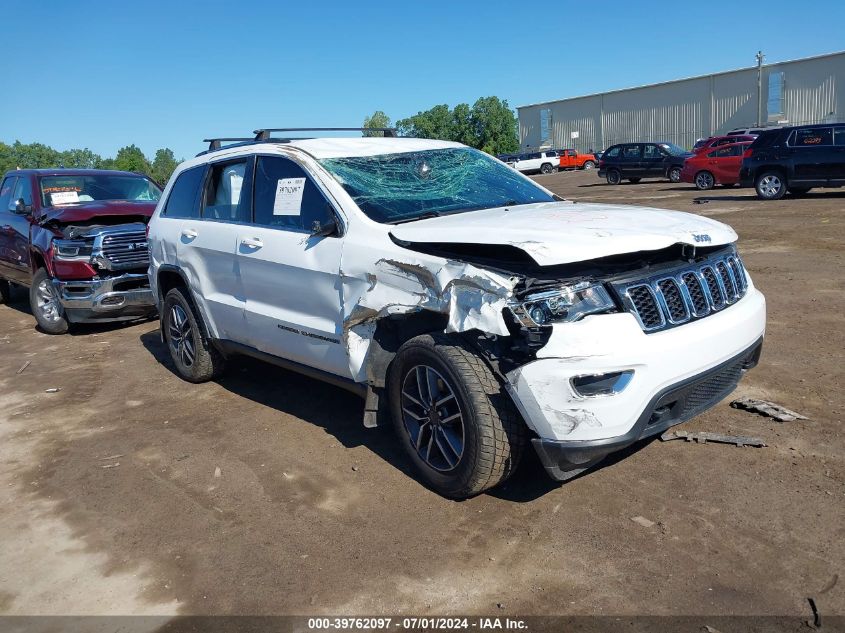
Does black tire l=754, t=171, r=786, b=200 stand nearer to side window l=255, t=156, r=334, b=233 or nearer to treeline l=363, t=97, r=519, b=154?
side window l=255, t=156, r=334, b=233

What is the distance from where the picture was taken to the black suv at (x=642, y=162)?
90.3 feet

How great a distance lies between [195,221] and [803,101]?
54.8 meters

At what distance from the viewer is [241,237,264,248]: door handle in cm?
481

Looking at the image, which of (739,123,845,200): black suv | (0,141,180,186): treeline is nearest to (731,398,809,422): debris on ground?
(739,123,845,200): black suv

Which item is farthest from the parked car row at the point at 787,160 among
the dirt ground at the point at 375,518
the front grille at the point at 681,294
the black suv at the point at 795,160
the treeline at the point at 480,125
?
the treeline at the point at 480,125

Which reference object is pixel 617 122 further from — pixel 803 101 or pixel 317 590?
pixel 317 590

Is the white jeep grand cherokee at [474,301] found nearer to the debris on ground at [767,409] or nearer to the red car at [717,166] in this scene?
the debris on ground at [767,409]

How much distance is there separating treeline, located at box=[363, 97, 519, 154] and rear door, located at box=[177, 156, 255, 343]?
80.8m

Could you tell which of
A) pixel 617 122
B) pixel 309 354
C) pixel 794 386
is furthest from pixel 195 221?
pixel 617 122

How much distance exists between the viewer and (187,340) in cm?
607

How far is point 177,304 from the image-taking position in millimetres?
6023

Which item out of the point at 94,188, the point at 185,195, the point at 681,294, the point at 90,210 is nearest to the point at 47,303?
the point at 90,210

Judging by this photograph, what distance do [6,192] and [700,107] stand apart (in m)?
55.1

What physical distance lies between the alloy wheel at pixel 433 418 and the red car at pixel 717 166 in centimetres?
2057
